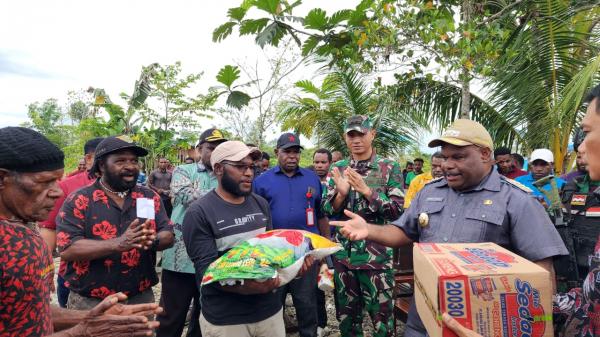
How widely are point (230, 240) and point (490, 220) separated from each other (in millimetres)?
1568

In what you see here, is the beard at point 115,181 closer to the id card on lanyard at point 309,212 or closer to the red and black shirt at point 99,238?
the red and black shirt at point 99,238

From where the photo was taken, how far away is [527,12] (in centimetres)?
628

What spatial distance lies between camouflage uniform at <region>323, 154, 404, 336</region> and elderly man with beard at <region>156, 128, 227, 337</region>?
1.35 meters

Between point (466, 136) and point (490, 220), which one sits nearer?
point (490, 220)

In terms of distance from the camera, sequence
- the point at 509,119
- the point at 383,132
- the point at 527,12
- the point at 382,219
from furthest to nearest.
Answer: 1. the point at 383,132
2. the point at 509,119
3. the point at 527,12
4. the point at 382,219

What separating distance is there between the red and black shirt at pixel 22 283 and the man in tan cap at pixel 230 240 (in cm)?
100

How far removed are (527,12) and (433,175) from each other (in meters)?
3.28

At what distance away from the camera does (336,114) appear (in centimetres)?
1062

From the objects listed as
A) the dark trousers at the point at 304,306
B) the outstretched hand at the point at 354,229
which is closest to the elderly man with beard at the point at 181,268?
the dark trousers at the point at 304,306

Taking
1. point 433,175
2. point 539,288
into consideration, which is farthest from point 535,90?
point 539,288

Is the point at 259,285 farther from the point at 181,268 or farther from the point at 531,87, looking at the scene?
the point at 531,87

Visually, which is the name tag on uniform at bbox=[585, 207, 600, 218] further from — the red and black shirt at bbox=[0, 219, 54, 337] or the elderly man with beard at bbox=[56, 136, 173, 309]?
the red and black shirt at bbox=[0, 219, 54, 337]

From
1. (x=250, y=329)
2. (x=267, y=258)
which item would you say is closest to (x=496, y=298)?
(x=267, y=258)

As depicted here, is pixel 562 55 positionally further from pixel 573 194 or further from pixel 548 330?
pixel 548 330
